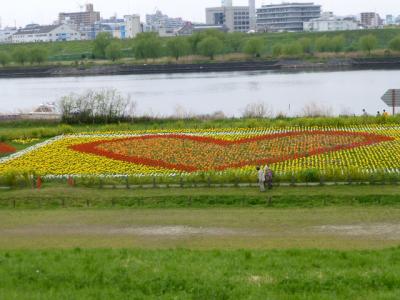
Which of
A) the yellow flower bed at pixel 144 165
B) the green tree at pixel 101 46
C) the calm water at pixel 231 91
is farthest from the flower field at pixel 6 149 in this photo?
the green tree at pixel 101 46

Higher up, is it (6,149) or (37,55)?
(37,55)

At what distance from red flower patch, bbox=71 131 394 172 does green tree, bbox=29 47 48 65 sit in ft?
380

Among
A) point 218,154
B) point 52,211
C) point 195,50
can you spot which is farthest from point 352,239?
point 195,50

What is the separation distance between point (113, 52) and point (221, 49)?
2219 cm

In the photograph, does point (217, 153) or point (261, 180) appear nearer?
point (261, 180)

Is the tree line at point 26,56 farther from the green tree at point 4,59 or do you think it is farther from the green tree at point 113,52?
the green tree at point 113,52

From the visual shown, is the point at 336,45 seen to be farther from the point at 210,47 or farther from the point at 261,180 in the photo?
the point at 261,180

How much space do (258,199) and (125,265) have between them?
11962 mm

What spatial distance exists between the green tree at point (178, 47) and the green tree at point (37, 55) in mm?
25741

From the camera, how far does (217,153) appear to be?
3400 centimetres

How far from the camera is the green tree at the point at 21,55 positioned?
495ft

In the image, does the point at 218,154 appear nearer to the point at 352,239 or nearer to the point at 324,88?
the point at 352,239

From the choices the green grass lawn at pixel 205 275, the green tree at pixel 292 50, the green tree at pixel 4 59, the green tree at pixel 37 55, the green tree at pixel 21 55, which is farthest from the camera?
the green tree at pixel 4 59

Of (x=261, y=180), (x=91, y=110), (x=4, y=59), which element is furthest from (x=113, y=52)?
(x=261, y=180)
